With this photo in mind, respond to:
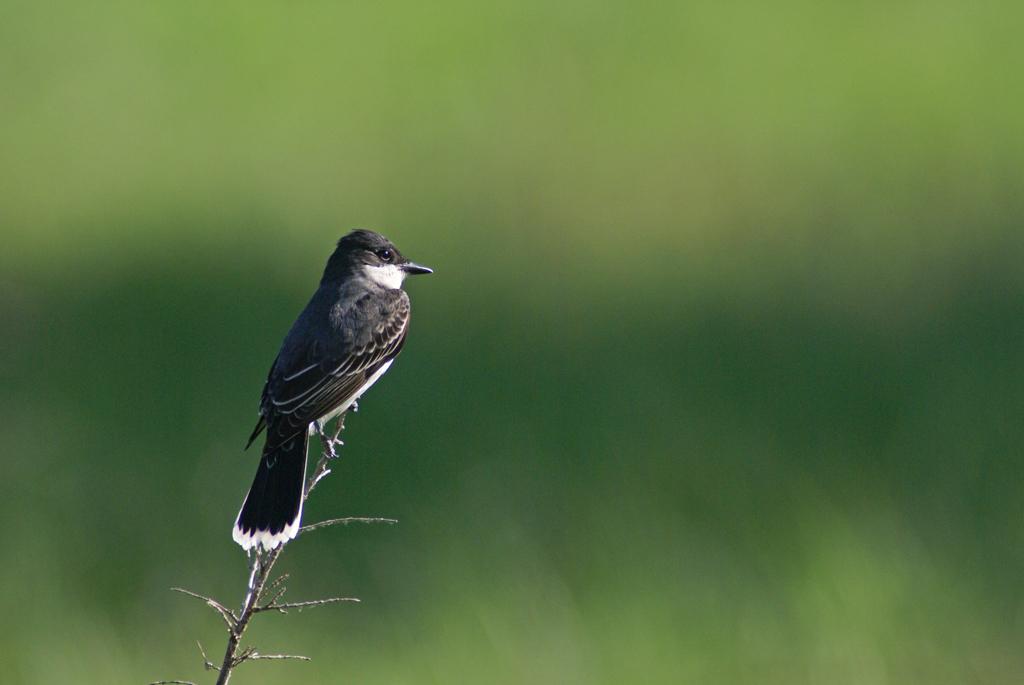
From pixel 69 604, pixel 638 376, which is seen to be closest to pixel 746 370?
pixel 638 376

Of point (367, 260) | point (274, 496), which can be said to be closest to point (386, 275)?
point (367, 260)

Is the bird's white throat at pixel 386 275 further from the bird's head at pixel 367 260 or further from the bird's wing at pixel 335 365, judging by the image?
the bird's wing at pixel 335 365

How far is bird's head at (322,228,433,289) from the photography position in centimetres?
505

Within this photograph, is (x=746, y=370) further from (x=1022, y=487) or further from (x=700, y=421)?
(x=1022, y=487)

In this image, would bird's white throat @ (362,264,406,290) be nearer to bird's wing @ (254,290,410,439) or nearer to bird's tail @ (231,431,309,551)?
bird's wing @ (254,290,410,439)

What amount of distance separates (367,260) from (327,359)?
510 mm

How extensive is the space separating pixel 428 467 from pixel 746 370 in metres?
1.55

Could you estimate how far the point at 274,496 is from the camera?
4.32 meters

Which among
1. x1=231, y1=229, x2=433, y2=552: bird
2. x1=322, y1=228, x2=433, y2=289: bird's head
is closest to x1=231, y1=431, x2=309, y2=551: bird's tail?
x1=231, y1=229, x2=433, y2=552: bird

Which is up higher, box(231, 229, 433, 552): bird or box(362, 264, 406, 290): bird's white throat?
box(362, 264, 406, 290): bird's white throat

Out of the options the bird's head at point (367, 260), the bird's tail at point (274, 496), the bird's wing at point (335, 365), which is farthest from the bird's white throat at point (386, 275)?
the bird's tail at point (274, 496)

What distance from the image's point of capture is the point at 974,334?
7.64 metres

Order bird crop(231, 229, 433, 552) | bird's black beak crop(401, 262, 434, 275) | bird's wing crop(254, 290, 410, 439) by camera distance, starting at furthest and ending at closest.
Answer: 1. bird's black beak crop(401, 262, 434, 275)
2. bird's wing crop(254, 290, 410, 439)
3. bird crop(231, 229, 433, 552)

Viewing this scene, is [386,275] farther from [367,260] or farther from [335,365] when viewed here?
[335,365]
